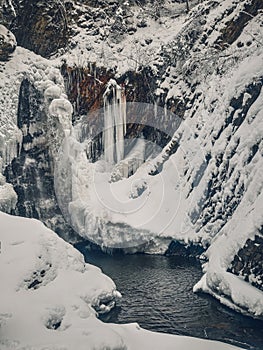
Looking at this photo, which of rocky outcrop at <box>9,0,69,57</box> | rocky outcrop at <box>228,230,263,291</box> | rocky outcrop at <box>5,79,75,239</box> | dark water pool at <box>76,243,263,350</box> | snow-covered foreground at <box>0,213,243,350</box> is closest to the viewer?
snow-covered foreground at <box>0,213,243,350</box>

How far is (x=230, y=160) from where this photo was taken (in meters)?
35.3

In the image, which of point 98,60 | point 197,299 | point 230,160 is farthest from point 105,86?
point 197,299

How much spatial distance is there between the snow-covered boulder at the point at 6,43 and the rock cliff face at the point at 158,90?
12 centimetres

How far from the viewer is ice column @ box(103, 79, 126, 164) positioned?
147ft

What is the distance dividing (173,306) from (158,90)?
898 inches

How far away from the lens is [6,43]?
43.2m

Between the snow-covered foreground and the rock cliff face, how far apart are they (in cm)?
894

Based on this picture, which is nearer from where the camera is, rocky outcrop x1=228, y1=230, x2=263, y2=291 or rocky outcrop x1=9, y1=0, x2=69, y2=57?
rocky outcrop x1=228, y1=230, x2=263, y2=291

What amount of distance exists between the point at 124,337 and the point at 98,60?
97.6ft

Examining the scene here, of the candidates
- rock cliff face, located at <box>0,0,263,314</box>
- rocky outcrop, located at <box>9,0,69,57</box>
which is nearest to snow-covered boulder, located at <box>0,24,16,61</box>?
rock cliff face, located at <box>0,0,263,314</box>

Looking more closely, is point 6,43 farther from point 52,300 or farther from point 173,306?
point 173,306

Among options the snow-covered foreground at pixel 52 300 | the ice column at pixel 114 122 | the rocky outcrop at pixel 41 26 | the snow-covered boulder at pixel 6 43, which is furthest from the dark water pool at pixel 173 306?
the rocky outcrop at pixel 41 26

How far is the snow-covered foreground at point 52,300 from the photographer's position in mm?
20797

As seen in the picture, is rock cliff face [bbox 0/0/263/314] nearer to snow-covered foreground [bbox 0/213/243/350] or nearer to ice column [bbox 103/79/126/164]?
ice column [bbox 103/79/126/164]
